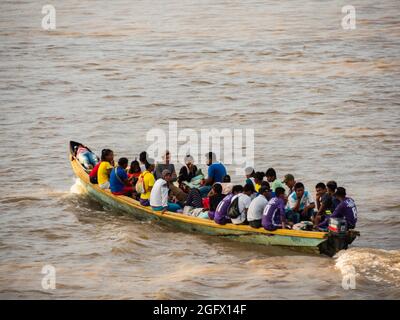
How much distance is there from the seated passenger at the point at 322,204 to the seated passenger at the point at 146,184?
3318 millimetres

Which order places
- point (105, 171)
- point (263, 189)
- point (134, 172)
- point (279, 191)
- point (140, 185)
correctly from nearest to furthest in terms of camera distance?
point (279, 191), point (263, 189), point (140, 185), point (134, 172), point (105, 171)

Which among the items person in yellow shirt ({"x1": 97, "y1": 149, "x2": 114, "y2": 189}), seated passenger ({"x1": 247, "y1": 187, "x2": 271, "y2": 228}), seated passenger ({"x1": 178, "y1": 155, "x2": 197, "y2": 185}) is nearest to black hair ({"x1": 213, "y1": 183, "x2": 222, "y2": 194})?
seated passenger ({"x1": 247, "y1": 187, "x2": 271, "y2": 228})

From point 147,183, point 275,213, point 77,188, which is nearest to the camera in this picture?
point 275,213

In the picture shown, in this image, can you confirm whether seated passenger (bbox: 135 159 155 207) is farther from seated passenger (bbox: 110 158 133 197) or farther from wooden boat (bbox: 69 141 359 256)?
seated passenger (bbox: 110 158 133 197)

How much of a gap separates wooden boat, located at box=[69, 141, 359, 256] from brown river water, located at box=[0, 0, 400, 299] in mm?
200

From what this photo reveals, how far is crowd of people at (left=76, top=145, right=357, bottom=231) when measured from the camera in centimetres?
1449

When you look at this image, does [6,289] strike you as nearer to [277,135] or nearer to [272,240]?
[272,240]

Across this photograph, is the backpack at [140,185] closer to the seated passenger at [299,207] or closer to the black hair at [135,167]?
the black hair at [135,167]

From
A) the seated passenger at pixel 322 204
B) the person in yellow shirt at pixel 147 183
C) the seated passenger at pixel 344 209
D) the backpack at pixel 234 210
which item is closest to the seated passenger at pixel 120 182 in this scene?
the person in yellow shirt at pixel 147 183

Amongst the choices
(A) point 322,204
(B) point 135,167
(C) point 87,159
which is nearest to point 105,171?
(B) point 135,167

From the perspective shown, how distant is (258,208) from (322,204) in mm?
1044

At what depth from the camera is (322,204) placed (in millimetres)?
14492

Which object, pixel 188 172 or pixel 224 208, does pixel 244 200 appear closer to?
pixel 224 208

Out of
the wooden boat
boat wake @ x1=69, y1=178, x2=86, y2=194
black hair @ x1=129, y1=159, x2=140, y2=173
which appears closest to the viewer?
the wooden boat
